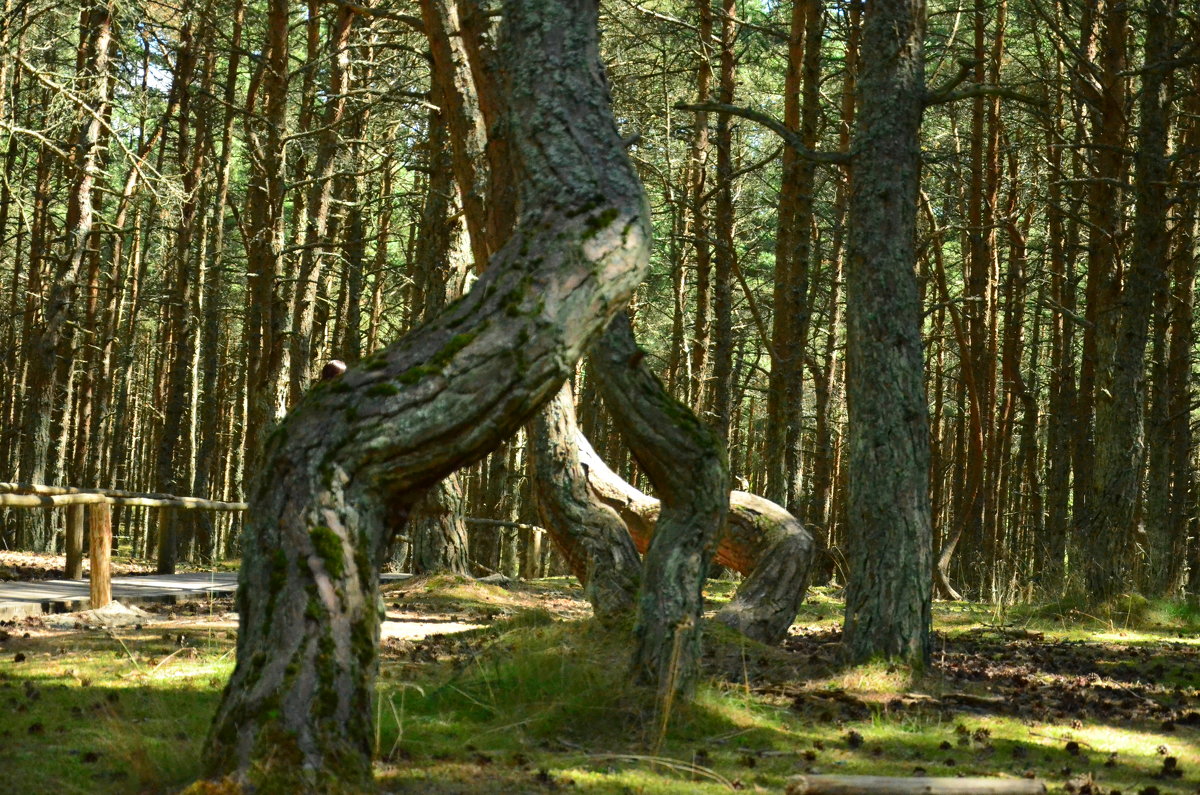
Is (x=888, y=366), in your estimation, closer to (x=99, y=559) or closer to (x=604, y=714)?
(x=604, y=714)

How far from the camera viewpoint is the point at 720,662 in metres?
7.81

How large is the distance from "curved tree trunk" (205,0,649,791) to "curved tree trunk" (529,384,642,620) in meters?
3.80

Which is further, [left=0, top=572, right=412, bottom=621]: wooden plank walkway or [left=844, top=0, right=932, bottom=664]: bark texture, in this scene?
[left=0, top=572, right=412, bottom=621]: wooden plank walkway

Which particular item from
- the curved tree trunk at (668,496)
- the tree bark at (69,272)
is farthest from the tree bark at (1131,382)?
the tree bark at (69,272)

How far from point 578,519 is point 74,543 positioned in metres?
6.59

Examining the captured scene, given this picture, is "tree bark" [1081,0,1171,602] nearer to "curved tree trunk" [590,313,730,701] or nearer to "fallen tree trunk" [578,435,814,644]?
"fallen tree trunk" [578,435,814,644]

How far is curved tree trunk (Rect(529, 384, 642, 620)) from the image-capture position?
334 inches

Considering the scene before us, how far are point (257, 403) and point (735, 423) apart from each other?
20.4 m

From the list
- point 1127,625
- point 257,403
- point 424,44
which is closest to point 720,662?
point 1127,625

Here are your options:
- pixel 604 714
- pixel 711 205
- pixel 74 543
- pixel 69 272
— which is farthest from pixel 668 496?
pixel 711 205

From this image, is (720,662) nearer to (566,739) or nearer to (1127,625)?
(566,739)

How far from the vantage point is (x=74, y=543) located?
1225cm

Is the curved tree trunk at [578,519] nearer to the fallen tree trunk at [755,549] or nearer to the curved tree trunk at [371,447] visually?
the fallen tree trunk at [755,549]

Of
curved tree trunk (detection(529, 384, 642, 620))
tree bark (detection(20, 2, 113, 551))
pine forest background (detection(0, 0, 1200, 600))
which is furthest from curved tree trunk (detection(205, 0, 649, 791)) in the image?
tree bark (detection(20, 2, 113, 551))
